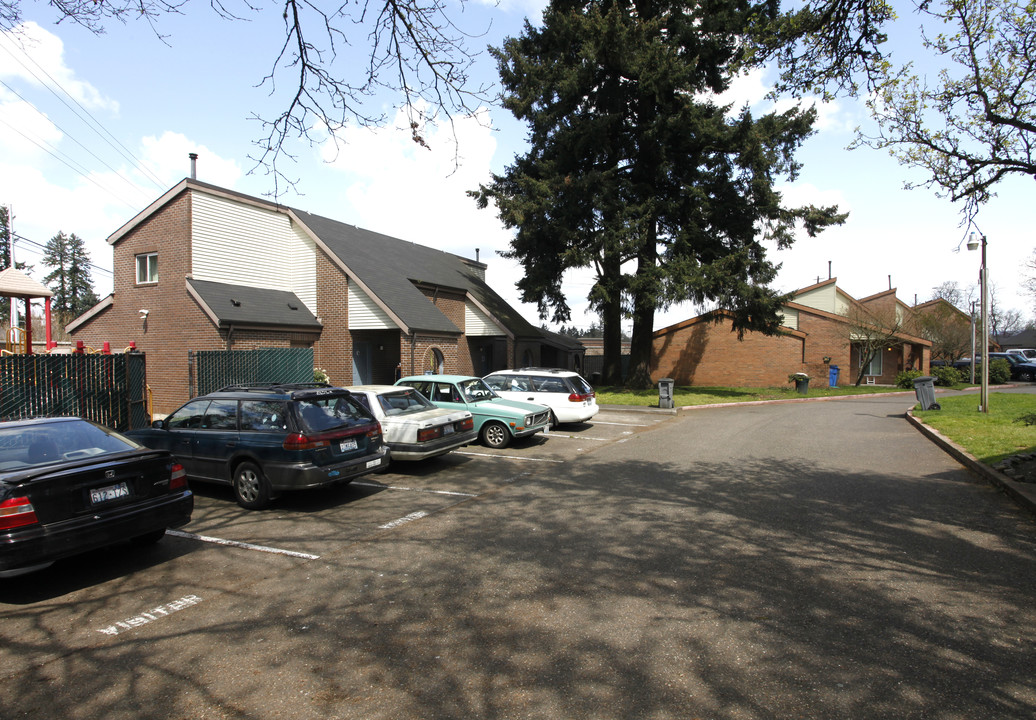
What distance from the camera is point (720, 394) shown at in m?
28.4

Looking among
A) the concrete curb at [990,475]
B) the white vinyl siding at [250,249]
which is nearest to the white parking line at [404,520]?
the concrete curb at [990,475]

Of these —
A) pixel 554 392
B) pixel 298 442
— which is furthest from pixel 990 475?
pixel 298 442

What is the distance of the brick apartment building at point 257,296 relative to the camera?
19797mm

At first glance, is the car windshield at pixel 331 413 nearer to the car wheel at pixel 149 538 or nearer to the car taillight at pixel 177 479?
the car taillight at pixel 177 479

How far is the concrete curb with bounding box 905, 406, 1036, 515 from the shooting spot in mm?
7666

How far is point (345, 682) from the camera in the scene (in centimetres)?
363

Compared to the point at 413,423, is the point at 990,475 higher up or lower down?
lower down

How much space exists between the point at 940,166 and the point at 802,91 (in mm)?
2381

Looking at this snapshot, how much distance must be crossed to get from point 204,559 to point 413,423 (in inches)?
172

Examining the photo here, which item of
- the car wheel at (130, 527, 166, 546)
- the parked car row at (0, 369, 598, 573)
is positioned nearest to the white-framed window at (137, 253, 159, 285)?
the parked car row at (0, 369, 598, 573)

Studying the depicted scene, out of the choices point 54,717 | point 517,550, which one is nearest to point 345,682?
point 54,717

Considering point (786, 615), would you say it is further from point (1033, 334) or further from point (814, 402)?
point (1033, 334)

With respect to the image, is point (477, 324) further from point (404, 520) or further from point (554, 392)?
point (404, 520)

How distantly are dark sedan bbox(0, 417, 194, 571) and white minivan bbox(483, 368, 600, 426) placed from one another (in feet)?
32.9
